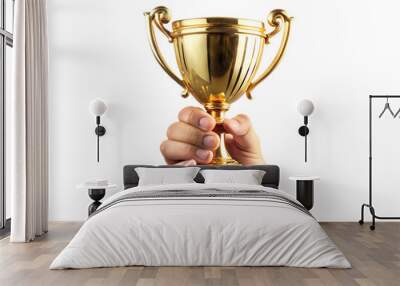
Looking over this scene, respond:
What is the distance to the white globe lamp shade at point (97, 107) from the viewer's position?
255 inches

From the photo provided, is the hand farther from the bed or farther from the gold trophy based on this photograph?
the bed

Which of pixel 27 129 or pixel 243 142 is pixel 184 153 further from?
pixel 27 129

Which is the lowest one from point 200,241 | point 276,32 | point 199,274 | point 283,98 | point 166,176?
point 199,274

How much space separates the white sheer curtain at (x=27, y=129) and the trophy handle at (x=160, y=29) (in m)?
1.15

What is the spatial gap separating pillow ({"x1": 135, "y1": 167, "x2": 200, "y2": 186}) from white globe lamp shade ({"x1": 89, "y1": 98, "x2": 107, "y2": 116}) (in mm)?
838

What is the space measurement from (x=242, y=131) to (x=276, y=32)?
113cm

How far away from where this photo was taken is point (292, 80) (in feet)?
21.8

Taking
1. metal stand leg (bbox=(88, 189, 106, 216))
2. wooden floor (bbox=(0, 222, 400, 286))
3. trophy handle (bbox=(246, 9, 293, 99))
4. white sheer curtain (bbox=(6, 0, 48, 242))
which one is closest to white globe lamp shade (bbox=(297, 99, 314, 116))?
trophy handle (bbox=(246, 9, 293, 99))

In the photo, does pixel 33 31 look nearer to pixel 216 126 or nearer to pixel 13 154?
pixel 13 154

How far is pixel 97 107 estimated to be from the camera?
646cm

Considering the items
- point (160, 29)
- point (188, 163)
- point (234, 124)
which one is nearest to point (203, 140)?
point (188, 163)

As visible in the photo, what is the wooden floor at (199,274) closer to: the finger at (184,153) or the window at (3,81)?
the window at (3,81)

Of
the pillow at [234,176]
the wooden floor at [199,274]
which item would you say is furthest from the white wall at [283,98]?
the wooden floor at [199,274]

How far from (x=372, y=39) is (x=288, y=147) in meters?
1.53
